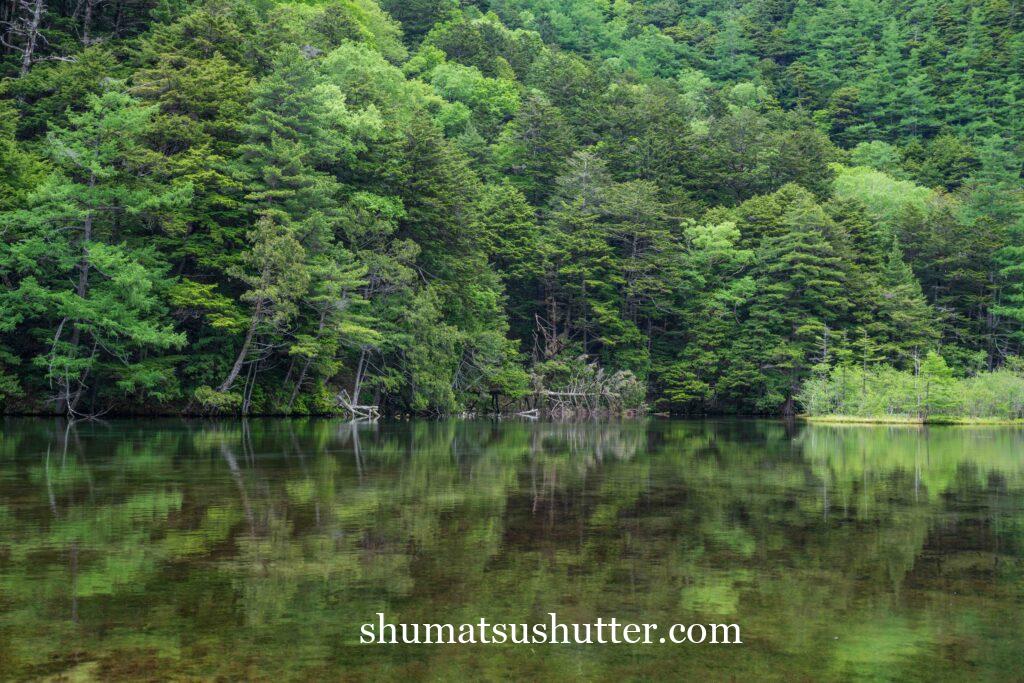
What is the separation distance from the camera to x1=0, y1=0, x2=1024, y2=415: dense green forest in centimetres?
3244

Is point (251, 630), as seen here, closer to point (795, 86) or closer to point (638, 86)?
point (638, 86)

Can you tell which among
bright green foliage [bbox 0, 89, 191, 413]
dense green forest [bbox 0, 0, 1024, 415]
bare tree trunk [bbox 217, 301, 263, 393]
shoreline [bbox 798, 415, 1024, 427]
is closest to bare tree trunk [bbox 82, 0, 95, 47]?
dense green forest [bbox 0, 0, 1024, 415]

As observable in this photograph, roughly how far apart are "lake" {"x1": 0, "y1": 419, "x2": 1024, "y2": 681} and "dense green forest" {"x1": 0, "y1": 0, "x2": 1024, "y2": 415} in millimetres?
18779

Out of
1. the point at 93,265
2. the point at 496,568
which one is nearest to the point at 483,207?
the point at 93,265

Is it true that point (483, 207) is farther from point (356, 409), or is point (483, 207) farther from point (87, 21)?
point (87, 21)

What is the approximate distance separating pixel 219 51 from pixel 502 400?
20.0 metres

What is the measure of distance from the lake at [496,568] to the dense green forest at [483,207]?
61.6 feet

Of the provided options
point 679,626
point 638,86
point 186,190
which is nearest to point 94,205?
point 186,190

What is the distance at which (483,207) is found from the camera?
50.6 metres

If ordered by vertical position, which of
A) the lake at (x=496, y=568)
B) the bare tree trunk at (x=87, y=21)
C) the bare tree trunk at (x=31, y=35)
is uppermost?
the bare tree trunk at (x=87, y=21)

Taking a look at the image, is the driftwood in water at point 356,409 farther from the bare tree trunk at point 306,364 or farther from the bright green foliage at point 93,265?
the bright green foliage at point 93,265

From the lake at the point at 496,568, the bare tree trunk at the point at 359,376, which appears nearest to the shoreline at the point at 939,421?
the bare tree trunk at the point at 359,376

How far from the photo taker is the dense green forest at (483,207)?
32.4 metres

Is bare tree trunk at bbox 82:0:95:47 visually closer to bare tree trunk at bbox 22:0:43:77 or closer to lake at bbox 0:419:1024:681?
bare tree trunk at bbox 22:0:43:77
